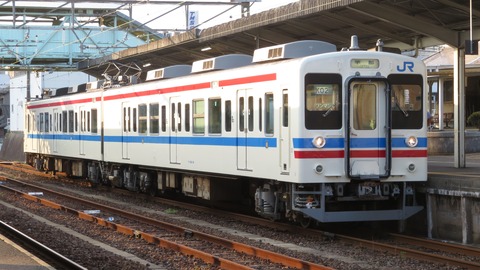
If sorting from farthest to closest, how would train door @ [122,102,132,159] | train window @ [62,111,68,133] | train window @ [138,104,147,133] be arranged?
1. train window @ [62,111,68,133]
2. train door @ [122,102,132,159]
3. train window @ [138,104,147,133]

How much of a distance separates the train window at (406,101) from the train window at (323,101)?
3.38ft

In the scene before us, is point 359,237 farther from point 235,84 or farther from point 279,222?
point 235,84

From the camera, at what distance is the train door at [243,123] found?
15.6m

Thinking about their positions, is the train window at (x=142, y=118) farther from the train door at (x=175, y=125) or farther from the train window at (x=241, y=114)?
the train window at (x=241, y=114)

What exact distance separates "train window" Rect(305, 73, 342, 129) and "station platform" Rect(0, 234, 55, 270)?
496 centimetres

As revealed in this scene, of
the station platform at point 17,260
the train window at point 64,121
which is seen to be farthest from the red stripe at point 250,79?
the train window at point 64,121

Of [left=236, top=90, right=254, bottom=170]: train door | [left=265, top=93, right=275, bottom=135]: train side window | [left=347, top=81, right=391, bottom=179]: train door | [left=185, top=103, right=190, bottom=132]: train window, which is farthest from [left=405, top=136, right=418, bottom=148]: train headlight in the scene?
[left=185, top=103, right=190, bottom=132]: train window

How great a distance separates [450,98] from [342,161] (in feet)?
85.9

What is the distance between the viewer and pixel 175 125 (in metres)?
19.2

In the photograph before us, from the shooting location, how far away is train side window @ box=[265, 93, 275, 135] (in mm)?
14732

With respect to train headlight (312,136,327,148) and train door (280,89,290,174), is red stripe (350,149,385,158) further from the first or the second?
train door (280,89,290,174)

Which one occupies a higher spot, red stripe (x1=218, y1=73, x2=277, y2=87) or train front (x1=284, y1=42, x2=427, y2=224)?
red stripe (x1=218, y1=73, x2=277, y2=87)

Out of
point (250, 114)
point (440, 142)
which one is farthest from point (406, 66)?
point (440, 142)

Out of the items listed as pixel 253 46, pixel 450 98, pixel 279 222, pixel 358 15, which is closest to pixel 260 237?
pixel 279 222
